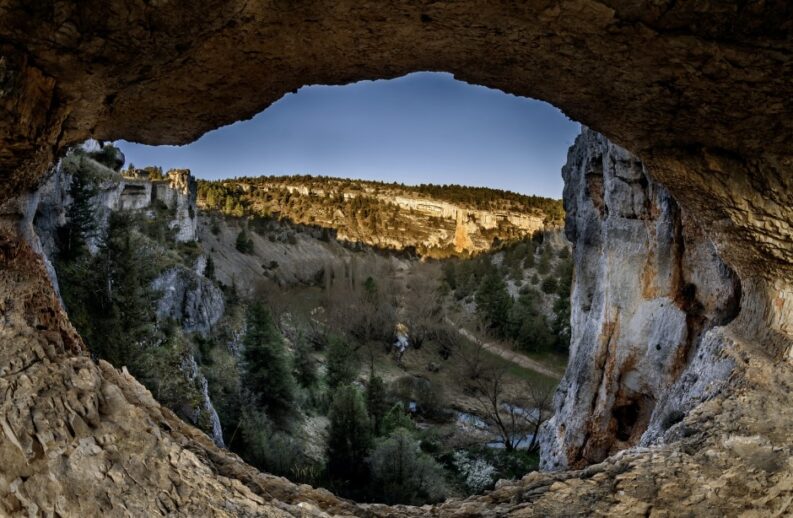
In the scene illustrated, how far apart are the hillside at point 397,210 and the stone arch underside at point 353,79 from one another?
75452 millimetres

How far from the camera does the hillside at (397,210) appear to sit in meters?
83.8

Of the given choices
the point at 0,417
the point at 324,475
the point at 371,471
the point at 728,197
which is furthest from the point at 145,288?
the point at 728,197

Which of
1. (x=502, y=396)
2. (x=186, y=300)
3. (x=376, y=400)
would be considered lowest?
(x=502, y=396)

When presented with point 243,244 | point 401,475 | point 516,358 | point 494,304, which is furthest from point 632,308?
point 243,244

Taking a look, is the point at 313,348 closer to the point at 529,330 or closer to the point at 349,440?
the point at 529,330

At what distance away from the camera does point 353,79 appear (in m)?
5.00

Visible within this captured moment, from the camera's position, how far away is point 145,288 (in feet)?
65.1

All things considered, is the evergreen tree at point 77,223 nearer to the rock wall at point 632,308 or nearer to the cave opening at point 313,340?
the cave opening at point 313,340

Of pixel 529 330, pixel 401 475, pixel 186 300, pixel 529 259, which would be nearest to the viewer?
pixel 401 475

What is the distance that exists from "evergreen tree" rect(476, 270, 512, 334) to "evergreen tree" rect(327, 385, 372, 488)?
20362 mm

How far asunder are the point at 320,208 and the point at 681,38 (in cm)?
9590

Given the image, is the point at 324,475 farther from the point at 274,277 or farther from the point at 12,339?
the point at 274,277

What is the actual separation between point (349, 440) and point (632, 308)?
36.1ft

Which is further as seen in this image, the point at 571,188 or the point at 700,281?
Result: the point at 571,188
